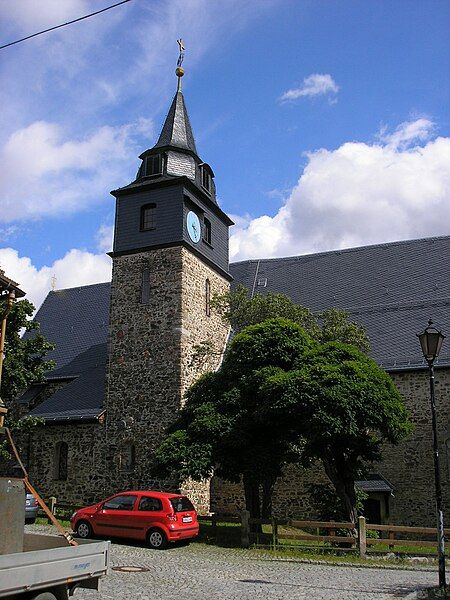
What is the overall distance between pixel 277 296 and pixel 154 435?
6.53 meters

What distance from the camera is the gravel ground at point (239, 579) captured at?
9562mm

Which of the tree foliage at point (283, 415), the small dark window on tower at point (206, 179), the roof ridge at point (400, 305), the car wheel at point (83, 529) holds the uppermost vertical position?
the small dark window on tower at point (206, 179)

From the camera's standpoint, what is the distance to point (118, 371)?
22547 mm

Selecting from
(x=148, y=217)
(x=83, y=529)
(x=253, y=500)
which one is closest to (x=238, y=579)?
(x=83, y=529)

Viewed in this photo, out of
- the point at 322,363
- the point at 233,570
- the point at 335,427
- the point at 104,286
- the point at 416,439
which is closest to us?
the point at 233,570

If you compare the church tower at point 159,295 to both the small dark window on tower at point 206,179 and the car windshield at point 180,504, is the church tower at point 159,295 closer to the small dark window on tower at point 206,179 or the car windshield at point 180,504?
the small dark window on tower at point 206,179

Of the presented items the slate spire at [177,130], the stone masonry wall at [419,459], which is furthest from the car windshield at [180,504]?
the slate spire at [177,130]

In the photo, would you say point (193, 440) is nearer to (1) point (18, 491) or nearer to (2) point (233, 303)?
(2) point (233, 303)

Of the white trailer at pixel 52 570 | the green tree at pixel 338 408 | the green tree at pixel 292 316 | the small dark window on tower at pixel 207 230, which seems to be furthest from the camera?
the small dark window on tower at pixel 207 230

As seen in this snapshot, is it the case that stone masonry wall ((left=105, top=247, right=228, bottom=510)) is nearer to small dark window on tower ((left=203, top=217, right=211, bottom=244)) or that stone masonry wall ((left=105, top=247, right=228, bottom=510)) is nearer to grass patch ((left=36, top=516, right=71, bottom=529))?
small dark window on tower ((left=203, top=217, right=211, bottom=244))

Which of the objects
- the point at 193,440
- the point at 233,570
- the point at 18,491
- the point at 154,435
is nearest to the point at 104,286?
the point at 154,435

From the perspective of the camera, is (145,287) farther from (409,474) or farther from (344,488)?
(409,474)

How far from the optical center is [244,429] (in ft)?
56.9

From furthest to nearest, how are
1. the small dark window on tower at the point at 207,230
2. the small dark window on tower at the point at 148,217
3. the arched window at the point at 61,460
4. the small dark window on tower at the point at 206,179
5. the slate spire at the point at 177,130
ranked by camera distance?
the small dark window on tower at the point at 206,179 → the slate spire at the point at 177,130 → the small dark window on tower at the point at 207,230 → the small dark window on tower at the point at 148,217 → the arched window at the point at 61,460
